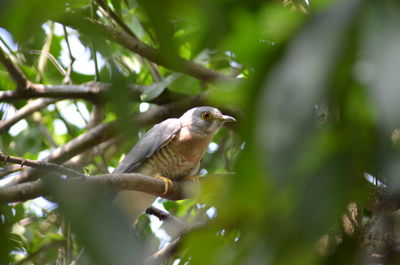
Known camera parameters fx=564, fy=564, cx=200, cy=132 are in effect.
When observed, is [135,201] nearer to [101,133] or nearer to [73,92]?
[101,133]

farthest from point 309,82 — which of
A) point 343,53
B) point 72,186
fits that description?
point 72,186

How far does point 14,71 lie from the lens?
13.5 feet

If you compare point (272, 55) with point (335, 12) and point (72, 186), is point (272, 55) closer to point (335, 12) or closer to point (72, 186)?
point (335, 12)

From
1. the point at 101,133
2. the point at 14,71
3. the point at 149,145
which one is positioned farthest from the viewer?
the point at 149,145

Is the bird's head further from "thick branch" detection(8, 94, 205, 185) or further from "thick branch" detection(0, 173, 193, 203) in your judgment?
"thick branch" detection(0, 173, 193, 203)

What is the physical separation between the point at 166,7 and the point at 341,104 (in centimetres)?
32

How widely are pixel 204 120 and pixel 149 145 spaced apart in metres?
0.50

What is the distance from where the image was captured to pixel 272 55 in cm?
85

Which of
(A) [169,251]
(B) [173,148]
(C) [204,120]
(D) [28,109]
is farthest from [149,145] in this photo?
(A) [169,251]

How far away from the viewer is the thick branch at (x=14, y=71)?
389 centimetres

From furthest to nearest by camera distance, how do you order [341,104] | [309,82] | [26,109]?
[26,109], [341,104], [309,82]

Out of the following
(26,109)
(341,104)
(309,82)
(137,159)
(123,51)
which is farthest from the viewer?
(123,51)

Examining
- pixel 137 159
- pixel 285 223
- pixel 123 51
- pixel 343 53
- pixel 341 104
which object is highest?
pixel 343 53

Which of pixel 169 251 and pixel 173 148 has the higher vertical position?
pixel 169 251
